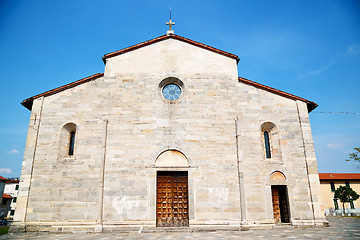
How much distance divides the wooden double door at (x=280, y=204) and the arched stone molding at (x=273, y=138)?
5.37ft

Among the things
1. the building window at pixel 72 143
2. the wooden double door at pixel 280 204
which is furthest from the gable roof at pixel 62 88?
the wooden double door at pixel 280 204

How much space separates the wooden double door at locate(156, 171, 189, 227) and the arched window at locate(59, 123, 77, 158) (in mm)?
4895

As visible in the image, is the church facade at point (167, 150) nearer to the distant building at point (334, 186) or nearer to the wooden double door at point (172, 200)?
the wooden double door at point (172, 200)

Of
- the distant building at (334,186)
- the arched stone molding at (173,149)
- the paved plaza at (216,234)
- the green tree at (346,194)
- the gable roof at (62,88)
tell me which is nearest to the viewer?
the paved plaza at (216,234)

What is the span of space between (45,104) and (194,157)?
8.65m

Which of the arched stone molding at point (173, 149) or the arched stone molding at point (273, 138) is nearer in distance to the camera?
the arched stone molding at point (173, 149)

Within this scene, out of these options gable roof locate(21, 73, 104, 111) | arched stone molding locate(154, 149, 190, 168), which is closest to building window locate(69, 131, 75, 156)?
gable roof locate(21, 73, 104, 111)

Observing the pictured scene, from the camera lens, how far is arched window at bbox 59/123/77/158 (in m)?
13.0

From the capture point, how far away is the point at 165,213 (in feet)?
40.2

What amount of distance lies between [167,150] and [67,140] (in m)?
5.40

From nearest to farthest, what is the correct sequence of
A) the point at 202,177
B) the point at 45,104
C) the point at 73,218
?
the point at 73,218, the point at 202,177, the point at 45,104

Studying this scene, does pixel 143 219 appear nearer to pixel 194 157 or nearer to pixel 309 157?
pixel 194 157

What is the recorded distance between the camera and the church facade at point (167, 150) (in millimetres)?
12031

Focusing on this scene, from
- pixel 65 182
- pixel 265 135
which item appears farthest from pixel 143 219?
pixel 265 135
